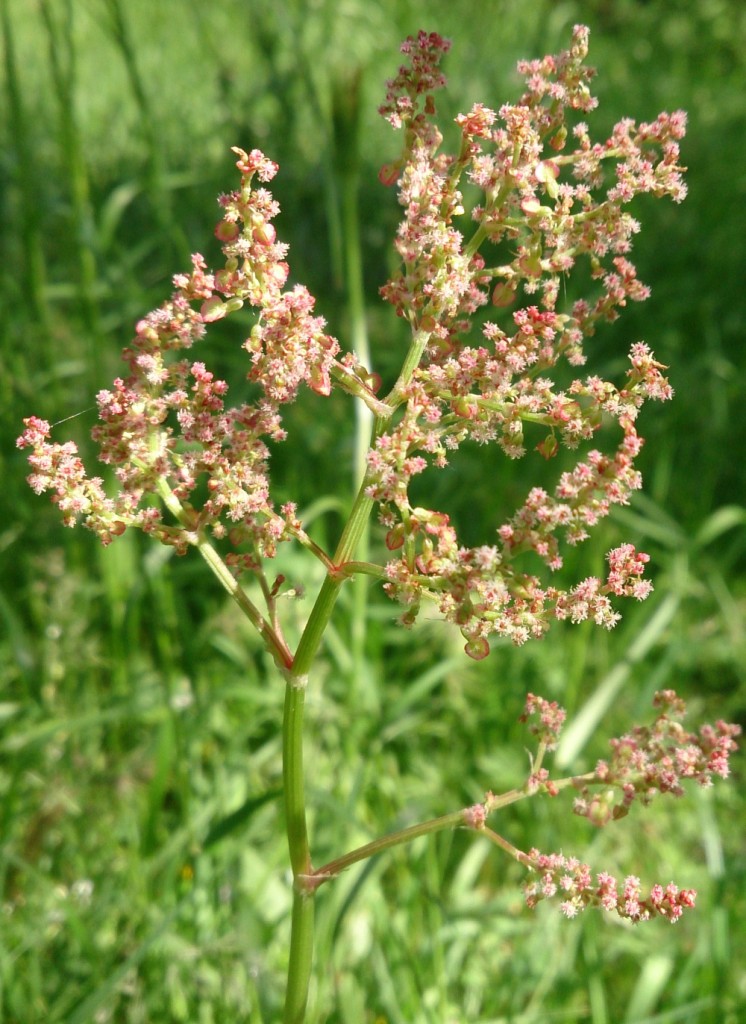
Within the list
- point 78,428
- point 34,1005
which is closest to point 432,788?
point 34,1005

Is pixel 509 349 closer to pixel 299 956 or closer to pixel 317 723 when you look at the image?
pixel 299 956

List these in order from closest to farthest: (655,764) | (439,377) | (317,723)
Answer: (439,377) < (655,764) < (317,723)

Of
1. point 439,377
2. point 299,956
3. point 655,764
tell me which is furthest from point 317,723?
point 439,377

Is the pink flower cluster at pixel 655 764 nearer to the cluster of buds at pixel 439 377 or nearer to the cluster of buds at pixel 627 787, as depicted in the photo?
the cluster of buds at pixel 627 787

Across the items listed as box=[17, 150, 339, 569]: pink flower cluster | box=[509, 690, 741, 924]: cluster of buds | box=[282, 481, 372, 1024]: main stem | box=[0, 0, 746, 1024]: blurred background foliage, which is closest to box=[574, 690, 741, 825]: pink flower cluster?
box=[509, 690, 741, 924]: cluster of buds

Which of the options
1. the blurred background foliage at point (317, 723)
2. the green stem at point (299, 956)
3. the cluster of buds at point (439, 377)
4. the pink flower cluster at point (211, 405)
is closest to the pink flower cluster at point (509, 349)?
the cluster of buds at point (439, 377)

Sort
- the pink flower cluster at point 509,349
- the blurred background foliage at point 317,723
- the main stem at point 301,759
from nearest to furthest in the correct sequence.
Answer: the pink flower cluster at point 509,349 < the main stem at point 301,759 < the blurred background foliage at point 317,723
